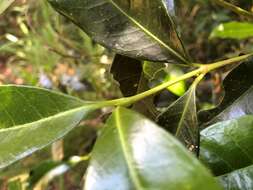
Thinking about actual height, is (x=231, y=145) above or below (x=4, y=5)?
below

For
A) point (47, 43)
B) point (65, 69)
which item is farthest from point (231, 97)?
point (65, 69)

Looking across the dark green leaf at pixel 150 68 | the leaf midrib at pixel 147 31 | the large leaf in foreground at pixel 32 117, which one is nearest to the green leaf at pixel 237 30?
the dark green leaf at pixel 150 68

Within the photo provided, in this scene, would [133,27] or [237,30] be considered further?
[237,30]

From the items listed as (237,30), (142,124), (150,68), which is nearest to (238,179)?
(142,124)

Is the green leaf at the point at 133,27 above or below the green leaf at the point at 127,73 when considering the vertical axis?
above

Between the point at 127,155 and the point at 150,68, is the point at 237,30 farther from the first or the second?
the point at 127,155

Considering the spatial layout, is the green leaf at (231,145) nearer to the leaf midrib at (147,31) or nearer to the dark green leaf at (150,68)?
the leaf midrib at (147,31)

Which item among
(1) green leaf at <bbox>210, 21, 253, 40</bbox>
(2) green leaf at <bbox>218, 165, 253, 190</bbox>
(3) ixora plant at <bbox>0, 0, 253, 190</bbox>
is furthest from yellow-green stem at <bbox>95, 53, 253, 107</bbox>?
(1) green leaf at <bbox>210, 21, 253, 40</bbox>

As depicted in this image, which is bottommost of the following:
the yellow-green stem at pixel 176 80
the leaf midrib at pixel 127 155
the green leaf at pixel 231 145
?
the green leaf at pixel 231 145
